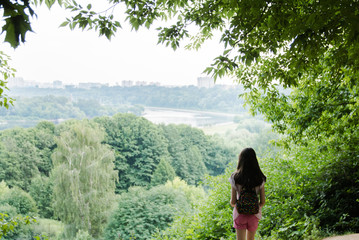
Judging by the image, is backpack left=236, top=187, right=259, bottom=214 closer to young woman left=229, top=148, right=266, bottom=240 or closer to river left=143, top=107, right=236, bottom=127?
young woman left=229, top=148, right=266, bottom=240

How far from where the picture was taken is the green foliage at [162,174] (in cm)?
3306

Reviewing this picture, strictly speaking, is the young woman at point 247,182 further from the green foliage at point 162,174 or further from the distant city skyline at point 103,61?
the distant city skyline at point 103,61

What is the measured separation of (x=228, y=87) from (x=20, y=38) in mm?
58731

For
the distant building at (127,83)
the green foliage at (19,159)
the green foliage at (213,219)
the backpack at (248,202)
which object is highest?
the distant building at (127,83)

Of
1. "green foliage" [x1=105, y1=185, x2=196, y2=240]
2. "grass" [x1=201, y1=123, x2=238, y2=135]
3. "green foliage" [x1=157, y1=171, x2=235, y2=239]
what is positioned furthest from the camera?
"grass" [x1=201, y1=123, x2=238, y2=135]

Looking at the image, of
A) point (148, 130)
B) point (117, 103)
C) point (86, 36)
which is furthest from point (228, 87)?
point (86, 36)

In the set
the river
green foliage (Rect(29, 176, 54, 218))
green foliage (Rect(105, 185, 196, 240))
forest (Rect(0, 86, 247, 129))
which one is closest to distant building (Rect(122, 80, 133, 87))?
forest (Rect(0, 86, 247, 129))

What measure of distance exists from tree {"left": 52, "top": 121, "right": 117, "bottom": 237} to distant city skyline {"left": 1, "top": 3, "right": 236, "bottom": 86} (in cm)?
4283

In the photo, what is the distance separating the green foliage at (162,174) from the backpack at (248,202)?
1200 inches

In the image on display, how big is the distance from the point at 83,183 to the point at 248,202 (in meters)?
20.0

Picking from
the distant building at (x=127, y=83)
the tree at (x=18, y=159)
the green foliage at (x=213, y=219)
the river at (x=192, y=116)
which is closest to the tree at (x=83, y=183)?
the tree at (x=18, y=159)

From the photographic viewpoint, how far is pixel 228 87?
58.9 metres

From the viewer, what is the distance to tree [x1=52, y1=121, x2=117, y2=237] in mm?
20609

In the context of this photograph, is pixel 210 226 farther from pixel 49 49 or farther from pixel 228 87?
pixel 49 49
